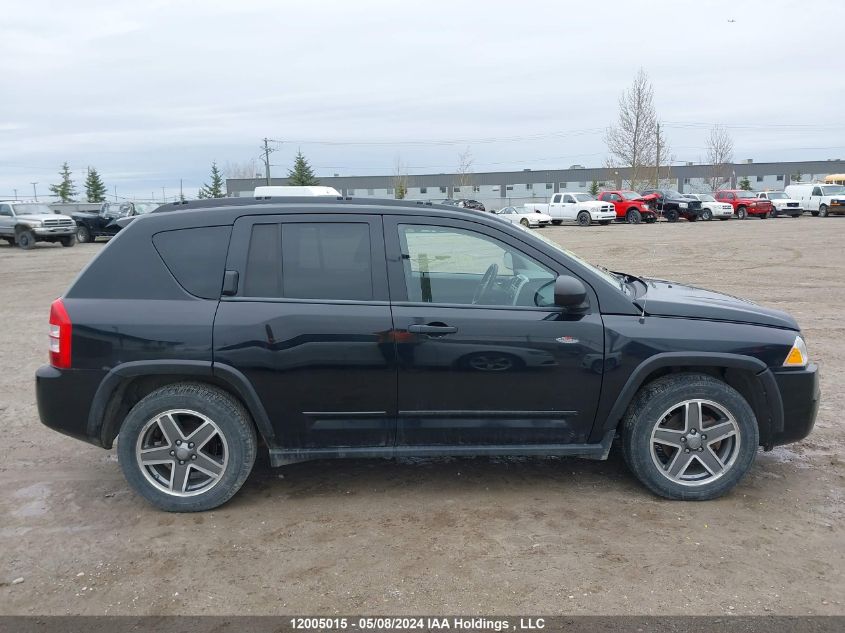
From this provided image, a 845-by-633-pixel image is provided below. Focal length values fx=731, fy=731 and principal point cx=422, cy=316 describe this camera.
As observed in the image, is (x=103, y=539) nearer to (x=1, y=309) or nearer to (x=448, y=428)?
(x=448, y=428)

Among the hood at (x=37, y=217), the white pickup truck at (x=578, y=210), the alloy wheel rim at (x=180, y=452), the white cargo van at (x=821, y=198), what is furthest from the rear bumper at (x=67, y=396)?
the white cargo van at (x=821, y=198)

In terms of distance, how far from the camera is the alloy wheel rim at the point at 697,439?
430cm

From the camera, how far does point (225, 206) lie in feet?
14.6

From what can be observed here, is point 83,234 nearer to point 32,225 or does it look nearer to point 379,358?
point 32,225

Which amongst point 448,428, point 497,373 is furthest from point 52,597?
point 497,373

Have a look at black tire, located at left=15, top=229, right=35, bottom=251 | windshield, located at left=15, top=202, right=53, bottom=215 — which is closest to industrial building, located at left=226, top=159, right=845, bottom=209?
windshield, located at left=15, top=202, right=53, bottom=215

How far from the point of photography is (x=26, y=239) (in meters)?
28.2

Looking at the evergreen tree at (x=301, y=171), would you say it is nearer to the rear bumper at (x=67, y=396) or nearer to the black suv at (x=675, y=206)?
the black suv at (x=675, y=206)

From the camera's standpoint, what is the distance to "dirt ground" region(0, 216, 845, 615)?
3.36 meters

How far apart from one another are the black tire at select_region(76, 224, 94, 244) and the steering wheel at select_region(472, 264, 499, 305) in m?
30.8

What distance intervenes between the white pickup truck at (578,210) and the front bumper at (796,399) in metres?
34.8

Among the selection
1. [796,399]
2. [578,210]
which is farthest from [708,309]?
[578,210]

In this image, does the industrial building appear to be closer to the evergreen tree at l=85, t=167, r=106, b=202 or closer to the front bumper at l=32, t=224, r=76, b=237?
the evergreen tree at l=85, t=167, r=106, b=202

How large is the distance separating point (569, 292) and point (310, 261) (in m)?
1.51
